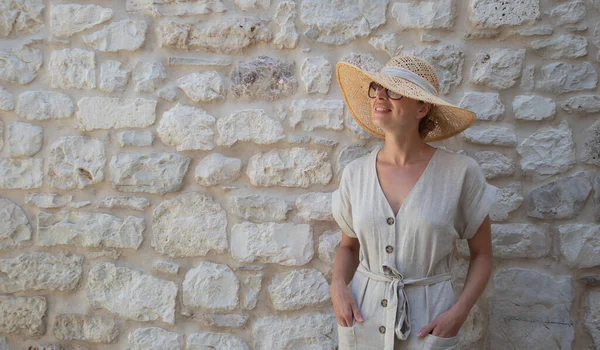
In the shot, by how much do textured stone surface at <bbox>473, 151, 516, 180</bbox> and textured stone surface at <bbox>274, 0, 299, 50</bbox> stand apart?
1036 millimetres

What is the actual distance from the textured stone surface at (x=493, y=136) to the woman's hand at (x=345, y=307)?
3.14ft

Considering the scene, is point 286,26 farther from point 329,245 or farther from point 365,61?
point 329,245

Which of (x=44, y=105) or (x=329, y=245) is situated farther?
Result: (x=44, y=105)

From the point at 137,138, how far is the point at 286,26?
90cm

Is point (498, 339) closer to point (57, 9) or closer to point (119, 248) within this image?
point (119, 248)

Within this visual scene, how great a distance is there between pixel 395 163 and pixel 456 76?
68 cm

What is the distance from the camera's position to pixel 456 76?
2600 mm

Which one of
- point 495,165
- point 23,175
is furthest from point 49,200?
point 495,165

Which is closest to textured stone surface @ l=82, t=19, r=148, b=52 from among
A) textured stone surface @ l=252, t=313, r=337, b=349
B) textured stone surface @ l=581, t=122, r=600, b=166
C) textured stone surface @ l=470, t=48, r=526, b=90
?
textured stone surface @ l=252, t=313, r=337, b=349

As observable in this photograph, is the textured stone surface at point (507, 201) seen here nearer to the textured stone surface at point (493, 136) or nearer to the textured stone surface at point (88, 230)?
the textured stone surface at point (493, 136)

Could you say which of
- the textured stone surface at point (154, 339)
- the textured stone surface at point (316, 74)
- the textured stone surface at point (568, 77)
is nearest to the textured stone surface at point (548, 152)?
the textured stone surface at point (568, 77)

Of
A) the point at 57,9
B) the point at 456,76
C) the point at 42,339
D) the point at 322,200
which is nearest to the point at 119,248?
the point at 42,339

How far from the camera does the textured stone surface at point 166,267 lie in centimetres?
268

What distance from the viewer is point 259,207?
265 cm
